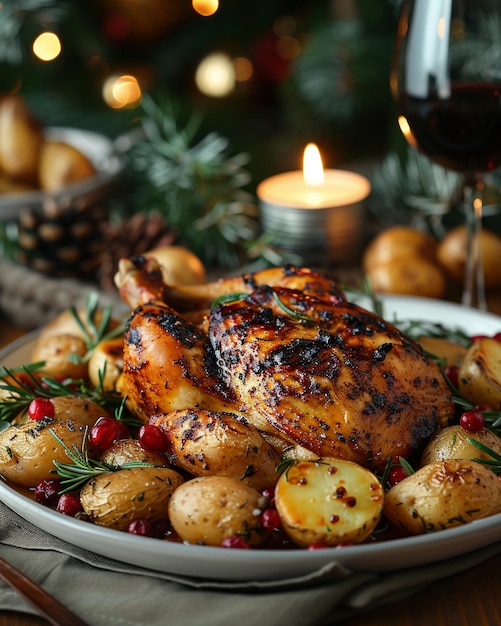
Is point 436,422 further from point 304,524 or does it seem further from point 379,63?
point 379,63

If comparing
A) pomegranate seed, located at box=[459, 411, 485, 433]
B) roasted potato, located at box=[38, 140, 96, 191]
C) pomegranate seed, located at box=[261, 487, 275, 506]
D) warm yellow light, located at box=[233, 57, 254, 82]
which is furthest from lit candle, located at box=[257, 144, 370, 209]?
warm yellow light, located at box=[233, 57, 254, 82]

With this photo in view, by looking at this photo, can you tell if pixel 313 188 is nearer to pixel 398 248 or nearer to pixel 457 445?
pixel 398 248

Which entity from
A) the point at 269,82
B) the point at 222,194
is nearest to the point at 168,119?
the point at 222,194

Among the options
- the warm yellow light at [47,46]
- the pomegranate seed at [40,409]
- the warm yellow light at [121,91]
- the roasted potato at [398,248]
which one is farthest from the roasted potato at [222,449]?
the warm yellow light at [121,91]

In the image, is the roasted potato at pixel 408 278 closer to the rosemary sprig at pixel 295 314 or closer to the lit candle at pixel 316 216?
the lit candle at pixel 316 216

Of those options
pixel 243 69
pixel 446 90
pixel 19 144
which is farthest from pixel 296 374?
pixel 243 69

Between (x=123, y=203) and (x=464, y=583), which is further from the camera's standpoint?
(x=123, y=203)

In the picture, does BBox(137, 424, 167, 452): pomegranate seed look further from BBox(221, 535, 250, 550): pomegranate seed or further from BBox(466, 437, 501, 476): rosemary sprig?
BBox(466, 437, 501, 476): rosemary sprig
